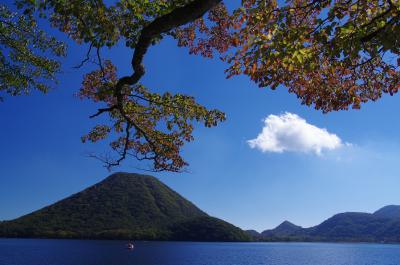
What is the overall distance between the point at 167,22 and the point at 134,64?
1.48m

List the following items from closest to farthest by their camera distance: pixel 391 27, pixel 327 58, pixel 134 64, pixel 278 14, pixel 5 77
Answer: pixel 391 27, pixel 134 64, pixel 278 14, pixel 327 58, pixel 5 77

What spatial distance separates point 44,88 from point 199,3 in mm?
11895

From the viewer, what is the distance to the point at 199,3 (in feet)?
21.1

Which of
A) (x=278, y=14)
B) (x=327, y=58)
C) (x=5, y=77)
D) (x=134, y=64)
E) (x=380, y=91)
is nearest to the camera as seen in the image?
(x=134, y=64)

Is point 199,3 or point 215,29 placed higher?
point 215,29

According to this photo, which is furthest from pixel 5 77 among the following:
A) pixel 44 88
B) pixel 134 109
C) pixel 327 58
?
pixel 327 58

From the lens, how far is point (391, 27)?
7398 millimetres

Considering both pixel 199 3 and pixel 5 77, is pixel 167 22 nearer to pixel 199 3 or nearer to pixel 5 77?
pixel 199 3

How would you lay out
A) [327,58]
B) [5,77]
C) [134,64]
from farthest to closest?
[5,77] < [327,58] < [134,64]

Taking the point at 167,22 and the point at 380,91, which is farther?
the point at 380,91

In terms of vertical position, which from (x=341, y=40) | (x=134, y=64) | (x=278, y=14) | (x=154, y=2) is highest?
(x=154, y=2)

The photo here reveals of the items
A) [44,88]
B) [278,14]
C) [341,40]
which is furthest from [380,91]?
[44,88]

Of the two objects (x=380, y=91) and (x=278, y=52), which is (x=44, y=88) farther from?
(x=380, y=91)

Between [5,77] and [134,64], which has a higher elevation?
[5,77]
